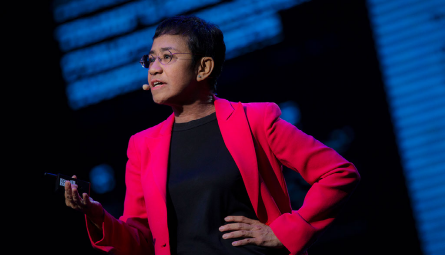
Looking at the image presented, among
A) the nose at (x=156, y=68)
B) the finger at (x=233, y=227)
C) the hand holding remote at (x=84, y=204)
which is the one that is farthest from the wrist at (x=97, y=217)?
the nose at (x=156, y=68)

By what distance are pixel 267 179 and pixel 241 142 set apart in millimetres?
183

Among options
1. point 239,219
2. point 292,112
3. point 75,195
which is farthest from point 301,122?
point 75,195

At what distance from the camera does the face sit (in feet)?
5.66

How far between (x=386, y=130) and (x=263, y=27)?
3.77 feet

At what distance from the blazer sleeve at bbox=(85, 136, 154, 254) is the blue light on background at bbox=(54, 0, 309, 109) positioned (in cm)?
143

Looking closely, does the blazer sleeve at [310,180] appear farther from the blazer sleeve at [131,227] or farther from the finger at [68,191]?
the finger at [68,191]

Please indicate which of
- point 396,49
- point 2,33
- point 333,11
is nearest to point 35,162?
point 2,33

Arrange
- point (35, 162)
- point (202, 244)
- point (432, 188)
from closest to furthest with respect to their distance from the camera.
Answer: point (202, 244)
point (432, 188)
point (35, 162)

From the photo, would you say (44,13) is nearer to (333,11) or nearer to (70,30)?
(70,30)

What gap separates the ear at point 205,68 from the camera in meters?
1.82

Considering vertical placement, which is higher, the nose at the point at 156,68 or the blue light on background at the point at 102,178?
→ the nose at the point at 156,68

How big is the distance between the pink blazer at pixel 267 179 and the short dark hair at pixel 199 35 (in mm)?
253

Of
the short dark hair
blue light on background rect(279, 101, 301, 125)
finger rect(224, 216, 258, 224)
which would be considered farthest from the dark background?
finger rect(224, 216, 258, 224)

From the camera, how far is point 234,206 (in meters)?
1.57
